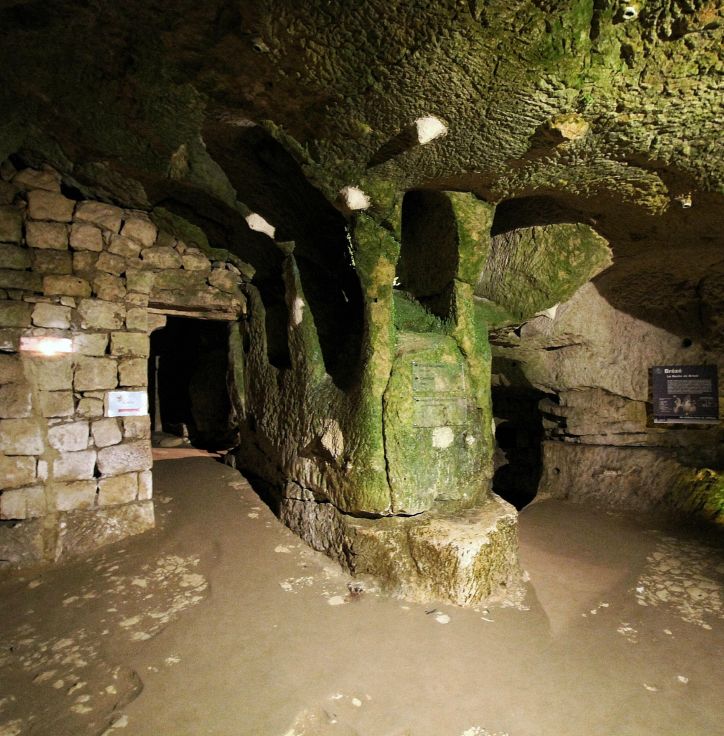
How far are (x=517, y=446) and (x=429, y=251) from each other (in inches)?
185

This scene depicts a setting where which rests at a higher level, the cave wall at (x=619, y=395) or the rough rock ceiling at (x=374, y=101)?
the rough rock ceiling at (x=374, y=101)

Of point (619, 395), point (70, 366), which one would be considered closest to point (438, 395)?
point (70, 366)

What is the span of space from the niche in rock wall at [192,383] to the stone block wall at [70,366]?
4.51 ft

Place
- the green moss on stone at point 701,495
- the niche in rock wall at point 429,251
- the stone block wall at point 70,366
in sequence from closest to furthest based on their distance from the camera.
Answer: the stone block wall at point 70,366, the niche in rock wall at point 429,251, the green moss on stone at point 701,495

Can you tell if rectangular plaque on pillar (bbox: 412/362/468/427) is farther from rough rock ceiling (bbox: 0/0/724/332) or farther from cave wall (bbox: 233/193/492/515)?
rough rock ceiling (bbox: 0/0/724/332)

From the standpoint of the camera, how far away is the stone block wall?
10.9 ft

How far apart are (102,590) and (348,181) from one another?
3.06 m

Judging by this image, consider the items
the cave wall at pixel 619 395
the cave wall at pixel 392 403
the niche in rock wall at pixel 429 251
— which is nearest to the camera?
the cave wall at pixel 392 403

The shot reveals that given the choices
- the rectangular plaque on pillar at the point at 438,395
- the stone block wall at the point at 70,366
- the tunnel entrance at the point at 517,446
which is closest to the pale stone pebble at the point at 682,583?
the rectangular plaque on pillar at the point at 438,395

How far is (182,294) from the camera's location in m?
4.10

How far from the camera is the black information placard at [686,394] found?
190 inches

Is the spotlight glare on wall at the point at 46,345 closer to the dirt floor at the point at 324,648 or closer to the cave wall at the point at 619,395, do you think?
the dirt floor at the point at 324,648

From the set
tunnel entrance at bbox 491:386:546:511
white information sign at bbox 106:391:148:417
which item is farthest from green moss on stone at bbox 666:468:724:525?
white information sign at bbox 106:391:148:417

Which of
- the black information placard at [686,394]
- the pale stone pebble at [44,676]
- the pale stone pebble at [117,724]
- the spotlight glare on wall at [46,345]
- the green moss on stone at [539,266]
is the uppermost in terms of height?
the green moss on stone at [539,266]
